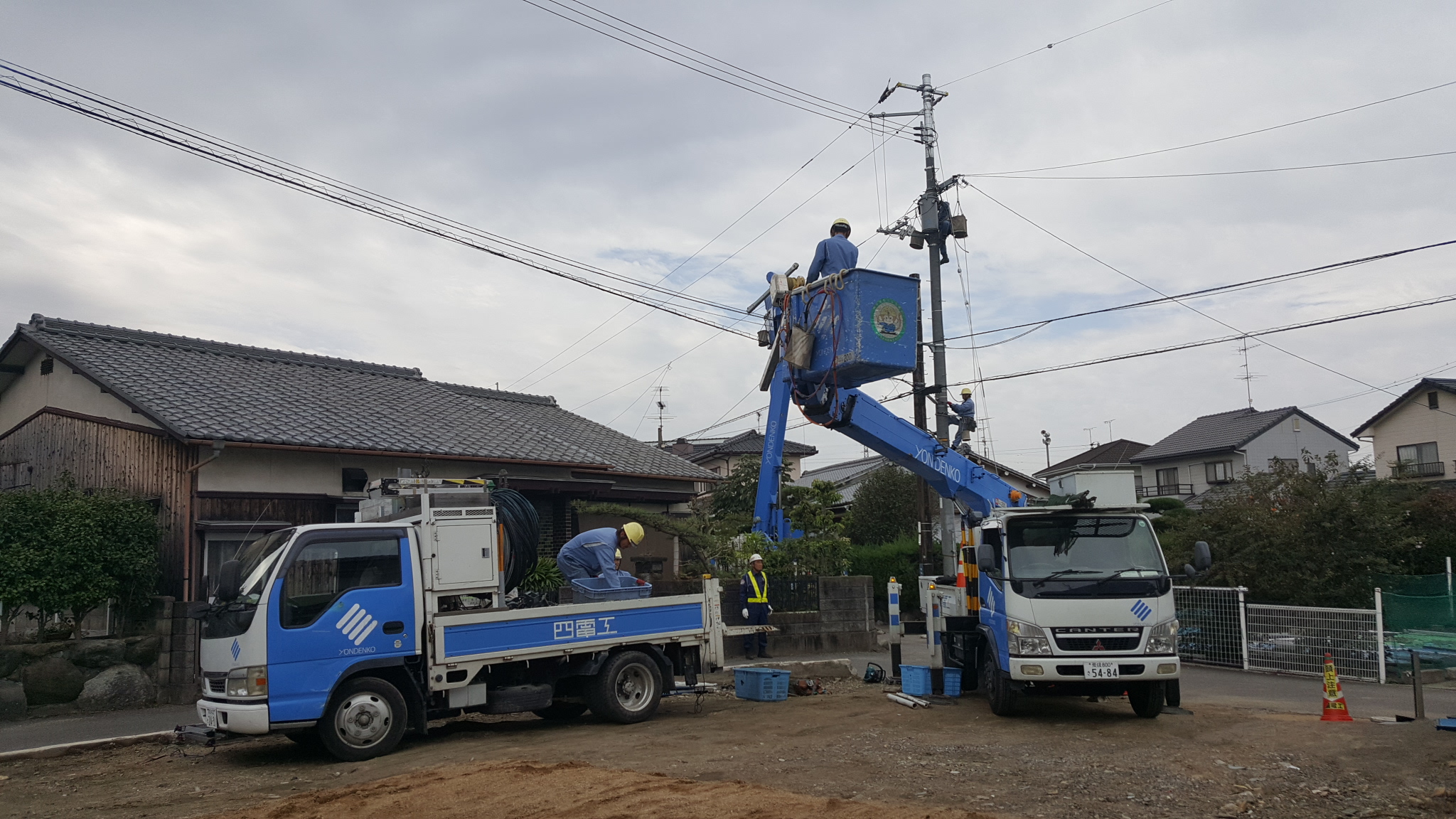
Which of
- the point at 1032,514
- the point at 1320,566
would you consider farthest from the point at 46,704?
the point at 1320,566

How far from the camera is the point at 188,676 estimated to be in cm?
1261

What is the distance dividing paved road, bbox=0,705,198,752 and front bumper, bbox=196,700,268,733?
8.33 feet

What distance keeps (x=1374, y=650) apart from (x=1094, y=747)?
7382 millimetres

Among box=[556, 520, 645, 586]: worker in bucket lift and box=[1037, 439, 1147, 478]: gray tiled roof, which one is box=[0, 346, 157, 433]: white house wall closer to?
box=[556, 520, 645, 586]: worker in bucket lift

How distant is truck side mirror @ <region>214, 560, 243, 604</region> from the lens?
345 inches

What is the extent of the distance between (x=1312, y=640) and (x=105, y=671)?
16002 millimetres

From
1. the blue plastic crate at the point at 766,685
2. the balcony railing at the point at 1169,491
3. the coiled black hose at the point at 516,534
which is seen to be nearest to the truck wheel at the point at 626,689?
→ the coiled black hose at the point at 516,534

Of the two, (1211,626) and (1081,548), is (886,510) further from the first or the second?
(1081,548)

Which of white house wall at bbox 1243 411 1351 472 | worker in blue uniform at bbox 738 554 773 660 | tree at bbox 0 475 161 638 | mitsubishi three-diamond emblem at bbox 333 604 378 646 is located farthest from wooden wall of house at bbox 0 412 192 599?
white house wall at bbox 1243 411 1351 472

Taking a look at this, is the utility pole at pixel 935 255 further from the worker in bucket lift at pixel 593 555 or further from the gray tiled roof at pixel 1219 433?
the gray tiled roof at pixel 1219 433

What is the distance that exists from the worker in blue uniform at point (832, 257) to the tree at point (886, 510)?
20673mm

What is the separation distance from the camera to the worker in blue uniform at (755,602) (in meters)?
15.8

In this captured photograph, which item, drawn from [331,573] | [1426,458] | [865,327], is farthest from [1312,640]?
[1426,458]

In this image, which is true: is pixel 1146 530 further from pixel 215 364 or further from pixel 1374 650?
pixel 215 364
